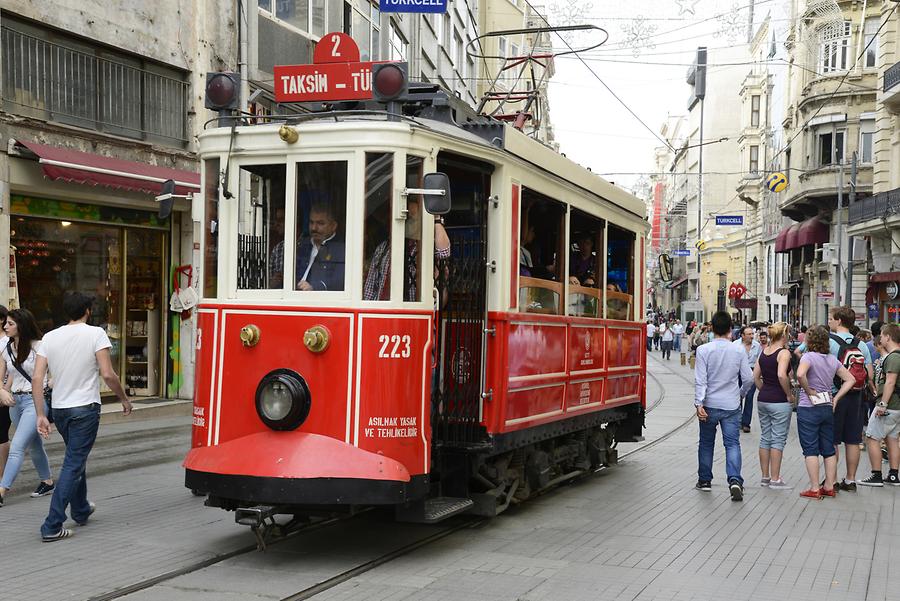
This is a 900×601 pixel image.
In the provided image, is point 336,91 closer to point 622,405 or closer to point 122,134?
point 622,405

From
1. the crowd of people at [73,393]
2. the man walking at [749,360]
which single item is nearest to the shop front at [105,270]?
the crowd of people at [73,393]

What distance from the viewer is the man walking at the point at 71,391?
7.55 meters

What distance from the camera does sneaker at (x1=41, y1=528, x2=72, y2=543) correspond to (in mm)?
7520

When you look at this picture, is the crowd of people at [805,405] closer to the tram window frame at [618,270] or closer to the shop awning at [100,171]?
the tram window frame at [618,270]

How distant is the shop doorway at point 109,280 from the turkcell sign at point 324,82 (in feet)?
26.7

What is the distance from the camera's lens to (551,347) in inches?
352

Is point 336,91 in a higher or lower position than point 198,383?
higher

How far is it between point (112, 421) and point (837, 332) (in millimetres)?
10067

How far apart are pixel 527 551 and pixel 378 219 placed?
267 cm

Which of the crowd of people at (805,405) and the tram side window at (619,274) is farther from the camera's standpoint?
the tram side window at (619,274)

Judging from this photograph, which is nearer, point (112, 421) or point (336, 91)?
point (336, 91)

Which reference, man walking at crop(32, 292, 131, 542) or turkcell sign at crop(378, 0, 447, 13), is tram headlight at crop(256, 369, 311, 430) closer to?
man walking at crop(32, 292, 131, 542)

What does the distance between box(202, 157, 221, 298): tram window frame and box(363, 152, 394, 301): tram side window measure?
1158 mm

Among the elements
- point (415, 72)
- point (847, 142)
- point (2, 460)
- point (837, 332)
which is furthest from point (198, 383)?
point (847, 142)
